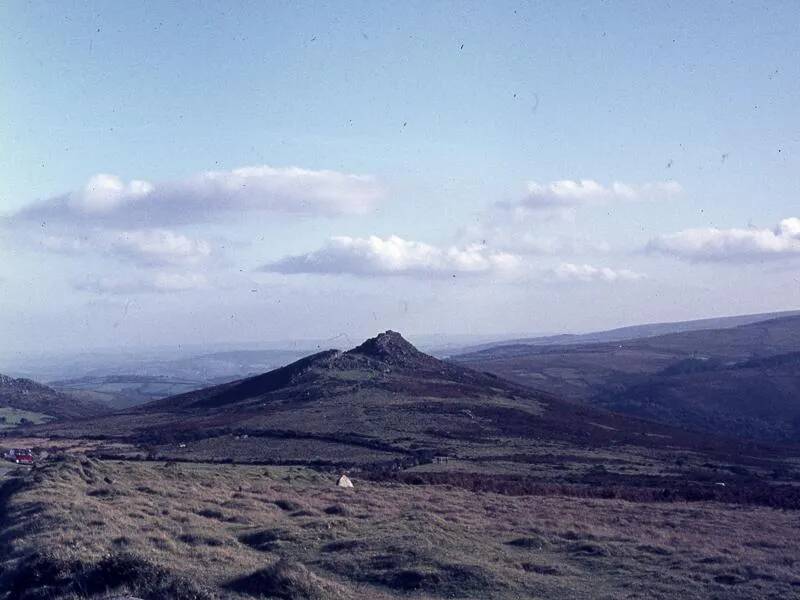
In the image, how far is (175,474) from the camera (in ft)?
97.3

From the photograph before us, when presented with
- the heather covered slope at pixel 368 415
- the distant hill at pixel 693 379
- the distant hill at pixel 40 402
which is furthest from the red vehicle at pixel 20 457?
the distant hill at pixel 693 379

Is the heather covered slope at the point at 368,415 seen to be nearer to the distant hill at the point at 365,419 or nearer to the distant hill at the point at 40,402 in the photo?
the distant hill at the point at 365,419

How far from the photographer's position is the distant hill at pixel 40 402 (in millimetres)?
89062

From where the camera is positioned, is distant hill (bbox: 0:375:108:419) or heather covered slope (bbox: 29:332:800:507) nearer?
heather covered slope (bbox: 29:332:800:507)

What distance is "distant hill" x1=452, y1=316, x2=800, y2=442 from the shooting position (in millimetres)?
82500

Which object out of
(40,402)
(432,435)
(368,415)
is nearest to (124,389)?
(40,402)

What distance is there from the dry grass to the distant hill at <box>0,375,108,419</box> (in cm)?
6655

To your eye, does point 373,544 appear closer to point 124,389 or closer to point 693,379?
point 693,379

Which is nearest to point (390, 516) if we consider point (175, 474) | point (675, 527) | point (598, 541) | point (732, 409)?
point (598, 541)

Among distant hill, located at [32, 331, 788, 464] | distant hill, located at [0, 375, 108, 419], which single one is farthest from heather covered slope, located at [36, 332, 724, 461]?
distant hill, located at [0, 375, 108, 419]

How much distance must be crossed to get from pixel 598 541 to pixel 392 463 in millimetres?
21923

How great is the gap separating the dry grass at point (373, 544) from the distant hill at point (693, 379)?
58138 millimetres

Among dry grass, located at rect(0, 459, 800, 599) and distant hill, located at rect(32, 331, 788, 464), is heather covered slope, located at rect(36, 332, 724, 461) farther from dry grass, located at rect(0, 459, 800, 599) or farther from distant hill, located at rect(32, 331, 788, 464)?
dry grass, located at rect(0, 459, 800, 599)

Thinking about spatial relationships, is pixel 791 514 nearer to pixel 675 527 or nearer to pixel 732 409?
pixel 675 527
